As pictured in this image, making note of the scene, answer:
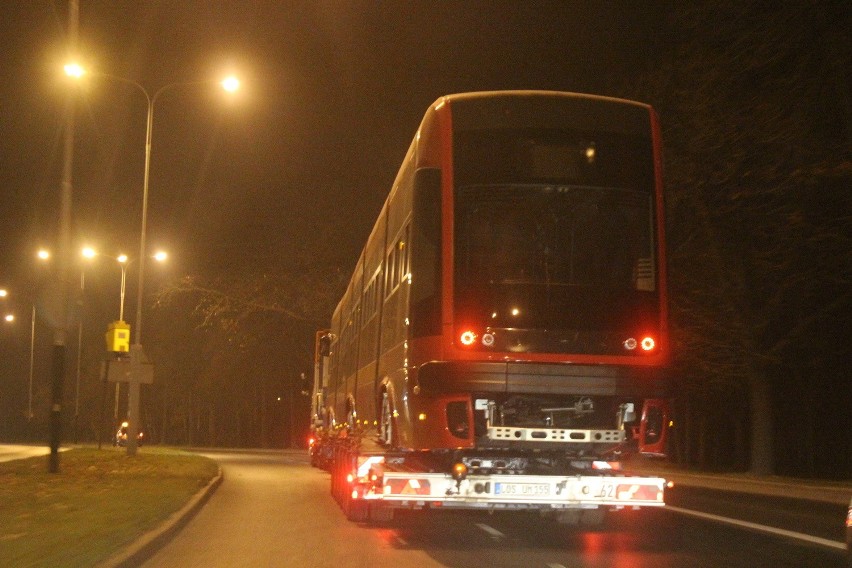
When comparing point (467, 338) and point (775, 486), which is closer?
point (467, 338)

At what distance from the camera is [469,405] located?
11.7 metres

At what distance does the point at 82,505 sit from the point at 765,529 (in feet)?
30.1

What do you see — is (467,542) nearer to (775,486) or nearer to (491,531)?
(491,531)

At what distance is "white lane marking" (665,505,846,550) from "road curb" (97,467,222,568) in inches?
293

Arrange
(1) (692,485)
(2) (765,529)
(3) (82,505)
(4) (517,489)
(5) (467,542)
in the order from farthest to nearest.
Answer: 1. (1) (692,485)
2. (3) (82,505)
3. (2) (765,529)
4. (5) (467,542)
5. (4) (517,489)

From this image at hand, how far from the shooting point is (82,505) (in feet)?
53.7

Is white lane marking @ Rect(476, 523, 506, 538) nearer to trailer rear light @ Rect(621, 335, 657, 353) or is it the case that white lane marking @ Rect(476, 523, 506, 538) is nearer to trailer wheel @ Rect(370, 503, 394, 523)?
trailer wheel @ Rect(370, 503, 394, 523)

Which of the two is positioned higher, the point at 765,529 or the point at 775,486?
the point at 775,486

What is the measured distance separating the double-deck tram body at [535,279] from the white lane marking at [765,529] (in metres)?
3.13

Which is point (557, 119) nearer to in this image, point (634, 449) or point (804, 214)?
point (634, 449)

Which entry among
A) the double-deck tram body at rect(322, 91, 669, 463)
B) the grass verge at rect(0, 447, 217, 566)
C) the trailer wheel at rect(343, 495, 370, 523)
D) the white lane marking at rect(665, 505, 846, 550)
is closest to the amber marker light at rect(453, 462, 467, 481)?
the double-deck tram body at rect(322, 91, 669, 463)

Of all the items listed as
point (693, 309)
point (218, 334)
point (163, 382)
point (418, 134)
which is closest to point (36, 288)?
point (163, 382)

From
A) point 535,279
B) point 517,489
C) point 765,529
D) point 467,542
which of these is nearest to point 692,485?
point 765,529

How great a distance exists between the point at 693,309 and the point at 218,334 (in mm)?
22315
